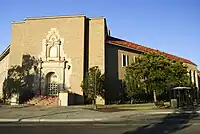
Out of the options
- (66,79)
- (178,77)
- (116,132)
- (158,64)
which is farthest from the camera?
(66,79)

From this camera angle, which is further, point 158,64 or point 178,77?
point 178,77

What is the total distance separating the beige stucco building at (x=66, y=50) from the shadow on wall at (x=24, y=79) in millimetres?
608

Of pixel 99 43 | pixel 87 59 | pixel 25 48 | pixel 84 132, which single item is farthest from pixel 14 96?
pixel 84 132

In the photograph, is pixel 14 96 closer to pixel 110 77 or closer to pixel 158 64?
pixel 110 77

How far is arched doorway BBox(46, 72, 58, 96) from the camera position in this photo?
115 ft

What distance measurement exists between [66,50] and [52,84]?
465cm

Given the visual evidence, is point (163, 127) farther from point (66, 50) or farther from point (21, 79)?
point (21, 79)

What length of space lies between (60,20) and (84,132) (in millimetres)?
27253

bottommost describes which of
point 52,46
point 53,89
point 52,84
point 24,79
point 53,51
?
point 53,89

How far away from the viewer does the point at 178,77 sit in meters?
29.9

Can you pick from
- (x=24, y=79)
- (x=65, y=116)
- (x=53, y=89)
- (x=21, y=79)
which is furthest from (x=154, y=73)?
(x=21, y=79)

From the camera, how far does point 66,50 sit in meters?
35.5

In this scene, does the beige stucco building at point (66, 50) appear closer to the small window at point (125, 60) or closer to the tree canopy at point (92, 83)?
the small window at point (125, 60)

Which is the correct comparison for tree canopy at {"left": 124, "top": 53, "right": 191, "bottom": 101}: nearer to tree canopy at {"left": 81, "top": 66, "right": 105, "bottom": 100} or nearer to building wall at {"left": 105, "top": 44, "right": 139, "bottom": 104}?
tree canopy at {"left": 81, "top": 66, "right": 105, "bottom": 100}
